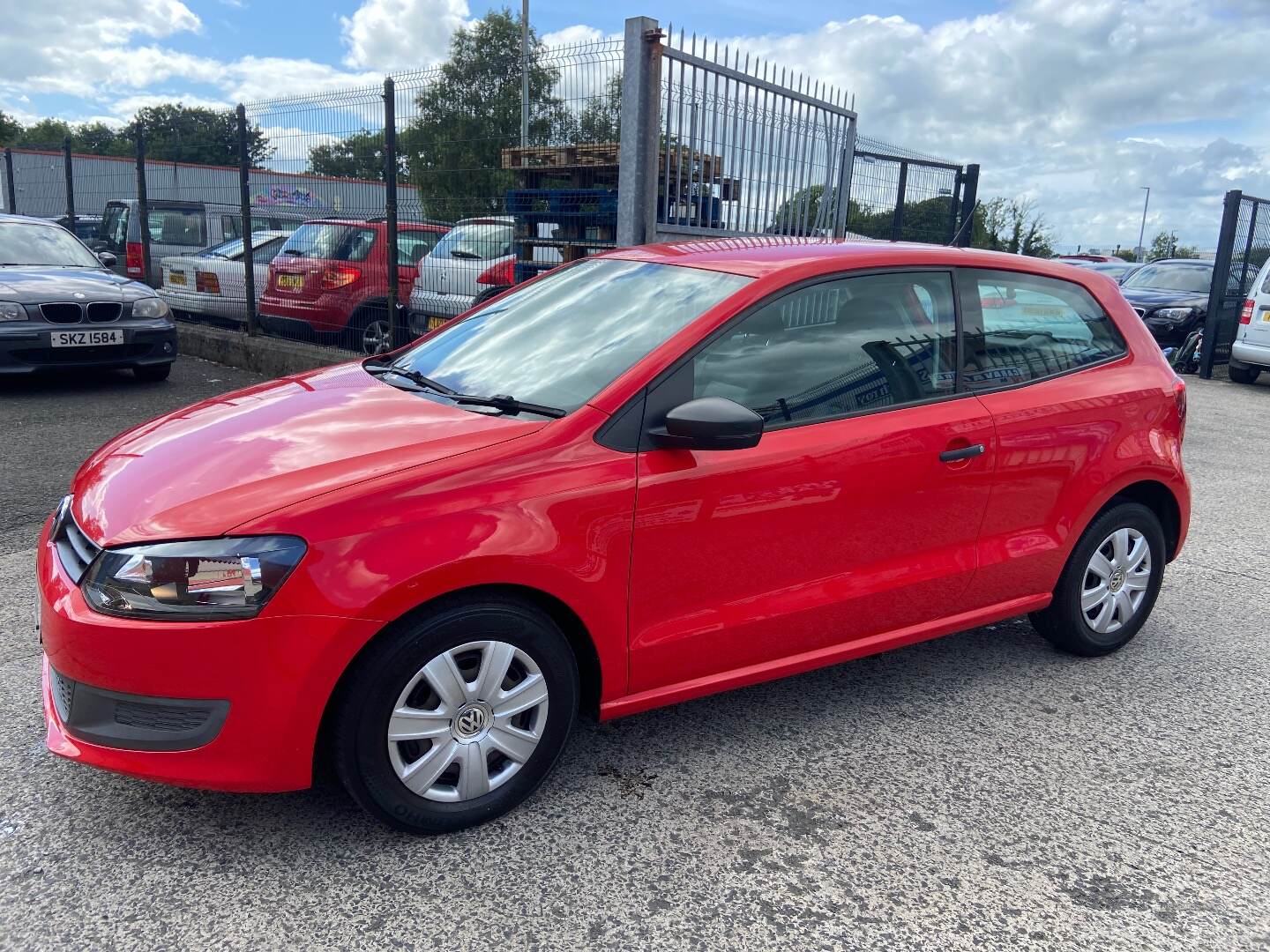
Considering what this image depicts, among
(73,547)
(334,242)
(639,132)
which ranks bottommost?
(73,547)

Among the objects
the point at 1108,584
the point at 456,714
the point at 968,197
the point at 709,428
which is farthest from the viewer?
the point at 968,197

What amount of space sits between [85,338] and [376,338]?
7.98 feet

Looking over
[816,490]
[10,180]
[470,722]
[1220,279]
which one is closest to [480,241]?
[816,490]

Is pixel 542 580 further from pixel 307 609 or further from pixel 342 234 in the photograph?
pixel 342 234

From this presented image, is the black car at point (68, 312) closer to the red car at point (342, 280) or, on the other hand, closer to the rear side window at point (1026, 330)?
the red car at point (342, 280)

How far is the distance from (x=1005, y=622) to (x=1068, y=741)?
114 cm

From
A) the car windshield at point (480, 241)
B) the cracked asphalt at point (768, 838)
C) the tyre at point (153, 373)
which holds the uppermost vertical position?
the car windshield at point (480, 241)

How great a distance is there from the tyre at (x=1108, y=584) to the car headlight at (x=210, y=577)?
289 centimetres

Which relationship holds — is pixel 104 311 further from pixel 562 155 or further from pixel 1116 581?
pixel 1116 581

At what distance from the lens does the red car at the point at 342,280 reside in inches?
356

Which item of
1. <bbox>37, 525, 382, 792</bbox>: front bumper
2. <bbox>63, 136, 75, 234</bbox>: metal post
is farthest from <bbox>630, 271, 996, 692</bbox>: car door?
<bbox>63, 136, 75, 234</bbox>: metal post

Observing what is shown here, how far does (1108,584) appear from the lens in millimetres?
3844

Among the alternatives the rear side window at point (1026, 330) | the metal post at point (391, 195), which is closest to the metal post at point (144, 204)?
the metal post at point (391, 195)

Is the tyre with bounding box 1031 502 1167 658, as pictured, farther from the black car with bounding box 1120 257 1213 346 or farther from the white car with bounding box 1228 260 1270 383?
the black car with bounding box 1120 257 1213 346
